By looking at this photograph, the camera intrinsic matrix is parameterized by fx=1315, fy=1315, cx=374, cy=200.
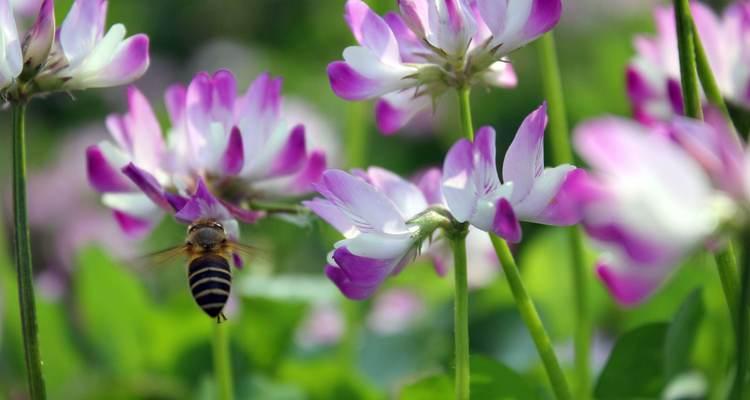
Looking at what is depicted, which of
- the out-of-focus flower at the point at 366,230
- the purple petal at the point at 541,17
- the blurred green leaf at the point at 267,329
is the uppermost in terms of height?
the blurred green leaf at the point at 267,329

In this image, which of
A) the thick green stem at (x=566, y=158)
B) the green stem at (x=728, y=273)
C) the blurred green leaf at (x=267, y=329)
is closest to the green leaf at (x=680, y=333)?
the green stem at (x=728, y=273)

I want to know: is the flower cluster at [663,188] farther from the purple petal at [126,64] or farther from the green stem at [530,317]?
the purple petal at [126,64]

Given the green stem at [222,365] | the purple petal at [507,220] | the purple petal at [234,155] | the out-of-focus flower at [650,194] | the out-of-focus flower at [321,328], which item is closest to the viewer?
the out-of-focus flower at [650,194]

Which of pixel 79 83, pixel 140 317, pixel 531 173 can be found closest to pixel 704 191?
pixel 531 173

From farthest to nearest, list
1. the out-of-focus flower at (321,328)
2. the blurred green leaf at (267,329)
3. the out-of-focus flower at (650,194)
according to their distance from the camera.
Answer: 1. the out-of-focus flower at (321,328)
2. the blurred green leaf at (267,329)
3. the out-of-focus flower at (650,194)

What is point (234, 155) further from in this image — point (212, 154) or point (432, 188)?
point (432, 188)

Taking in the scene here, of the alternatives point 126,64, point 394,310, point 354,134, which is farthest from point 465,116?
point 394,310

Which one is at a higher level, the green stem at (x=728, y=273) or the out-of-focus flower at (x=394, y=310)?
the out-of-focus flower at (x=394, y=310)
